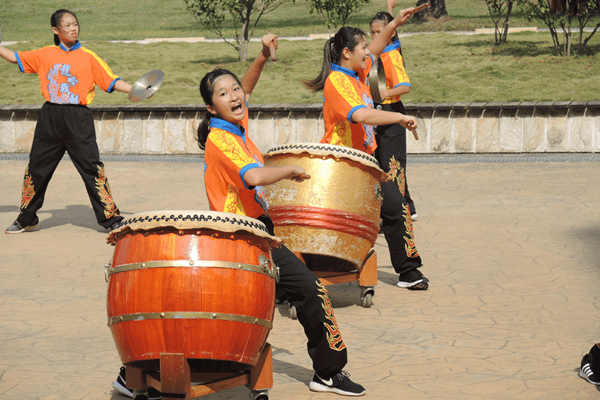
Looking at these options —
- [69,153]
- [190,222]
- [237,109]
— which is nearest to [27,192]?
[69,153]

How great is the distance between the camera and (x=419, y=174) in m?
10.7

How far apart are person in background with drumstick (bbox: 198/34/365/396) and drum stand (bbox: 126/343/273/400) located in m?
0.32

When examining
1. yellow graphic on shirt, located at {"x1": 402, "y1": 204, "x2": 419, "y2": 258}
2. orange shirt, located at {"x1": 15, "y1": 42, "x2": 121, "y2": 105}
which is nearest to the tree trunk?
orange shirt, located at {"x1": 15, "y1": 42, "x2": 121, "y2": 105}

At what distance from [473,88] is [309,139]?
3.76m

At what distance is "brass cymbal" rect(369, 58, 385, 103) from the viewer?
19.9ft

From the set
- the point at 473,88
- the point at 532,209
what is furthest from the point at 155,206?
the point at 473,88

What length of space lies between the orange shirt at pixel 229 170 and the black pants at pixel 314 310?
13 centimetres

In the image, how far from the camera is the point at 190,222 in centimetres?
320

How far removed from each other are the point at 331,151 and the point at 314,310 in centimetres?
127

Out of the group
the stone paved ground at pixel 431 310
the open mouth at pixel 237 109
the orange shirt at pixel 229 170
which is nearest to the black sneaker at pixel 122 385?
the stone paved ground at pixel 431 310

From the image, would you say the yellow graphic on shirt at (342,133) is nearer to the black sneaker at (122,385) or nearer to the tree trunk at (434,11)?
the black sneaker at (122,385)

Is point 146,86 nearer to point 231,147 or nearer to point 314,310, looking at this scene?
point 231,147

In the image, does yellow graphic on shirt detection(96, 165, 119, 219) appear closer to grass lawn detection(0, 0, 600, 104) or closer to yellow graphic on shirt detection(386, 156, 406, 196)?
yellow graphic on shirt detection(386, 156, 406, 196)

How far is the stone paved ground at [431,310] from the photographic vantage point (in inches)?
157
